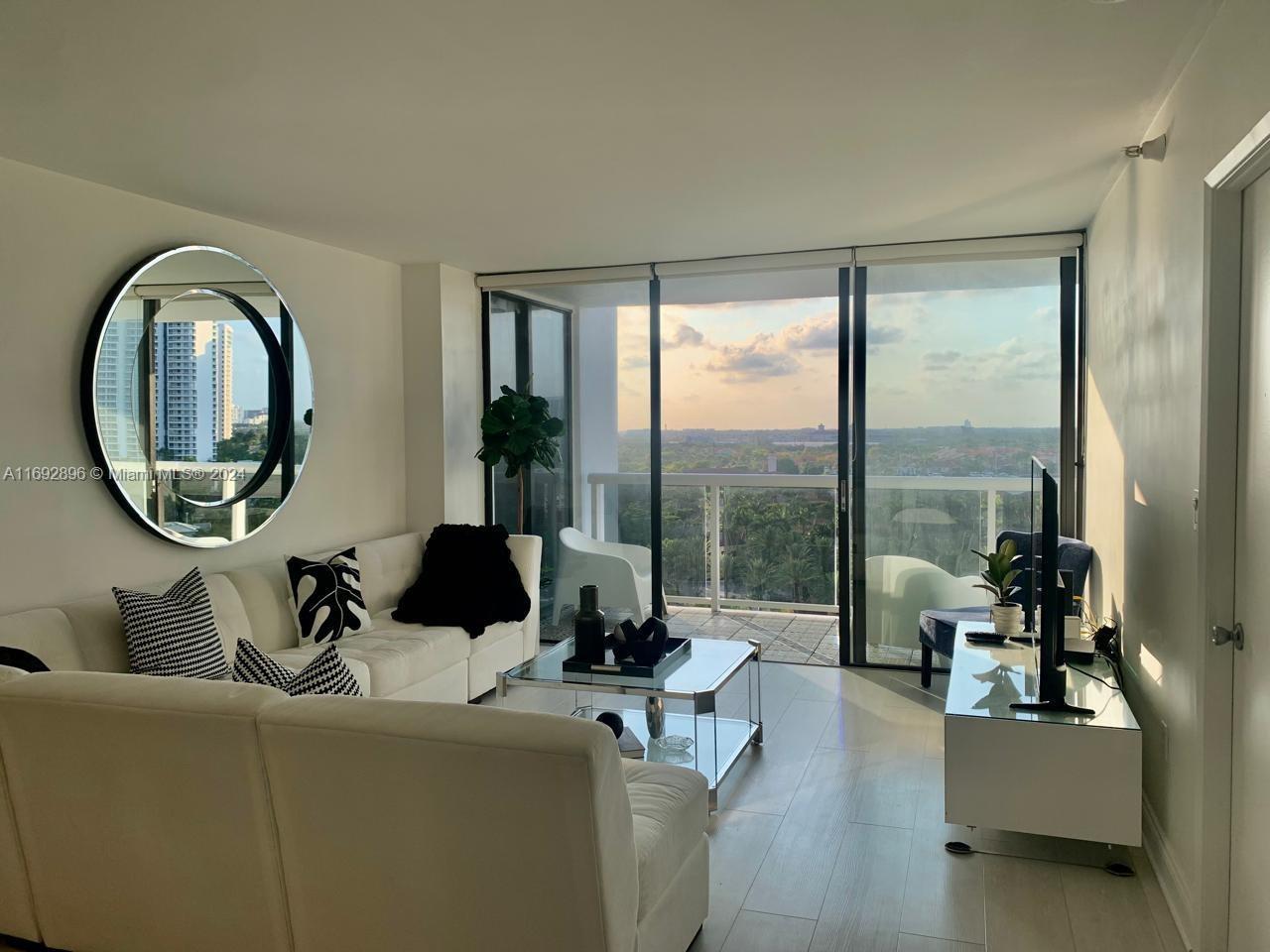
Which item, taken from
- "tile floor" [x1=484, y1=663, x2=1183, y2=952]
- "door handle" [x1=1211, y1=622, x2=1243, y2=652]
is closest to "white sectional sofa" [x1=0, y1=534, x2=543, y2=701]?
"tile floor" [x1=484, y1=663, x2=1183, y2=952]

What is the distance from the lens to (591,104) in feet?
9.66

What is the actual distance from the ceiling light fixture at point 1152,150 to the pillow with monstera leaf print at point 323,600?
3.72 metres

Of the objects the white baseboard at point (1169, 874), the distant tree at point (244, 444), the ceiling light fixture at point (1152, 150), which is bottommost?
the white baseboard at point (1169, 874)

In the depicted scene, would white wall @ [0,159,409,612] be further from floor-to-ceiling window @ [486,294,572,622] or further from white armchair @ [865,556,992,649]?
white armchair @ [865,556,992,649]

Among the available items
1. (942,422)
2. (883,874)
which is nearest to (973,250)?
(942,422)

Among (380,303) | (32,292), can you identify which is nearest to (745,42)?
(32,292)

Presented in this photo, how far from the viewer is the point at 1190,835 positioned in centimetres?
261

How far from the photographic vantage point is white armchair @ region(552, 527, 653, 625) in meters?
6.08

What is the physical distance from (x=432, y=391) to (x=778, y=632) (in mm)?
2857

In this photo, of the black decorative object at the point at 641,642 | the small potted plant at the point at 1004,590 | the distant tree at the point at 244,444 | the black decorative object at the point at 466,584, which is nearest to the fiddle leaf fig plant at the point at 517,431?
the black decorative object at the point at 466,584

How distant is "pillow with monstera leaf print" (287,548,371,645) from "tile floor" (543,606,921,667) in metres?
1.93

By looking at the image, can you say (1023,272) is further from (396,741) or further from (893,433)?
(396,741)

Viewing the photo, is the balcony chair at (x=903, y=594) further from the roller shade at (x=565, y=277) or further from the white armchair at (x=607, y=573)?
the roller shade at (x=565, y=277)

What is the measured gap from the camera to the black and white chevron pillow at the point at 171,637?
3.35 meters
